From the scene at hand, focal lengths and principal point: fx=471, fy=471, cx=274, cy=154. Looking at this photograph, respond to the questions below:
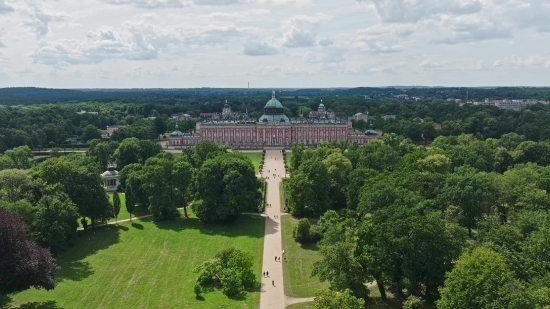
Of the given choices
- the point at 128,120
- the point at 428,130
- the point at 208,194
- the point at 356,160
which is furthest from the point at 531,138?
the point at 128,120

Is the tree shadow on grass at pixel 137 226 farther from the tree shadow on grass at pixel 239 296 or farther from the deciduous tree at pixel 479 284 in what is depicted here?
the deciduous tree at pixel 479 284

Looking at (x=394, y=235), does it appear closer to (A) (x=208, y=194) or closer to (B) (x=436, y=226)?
(B) (x=436, y=226)

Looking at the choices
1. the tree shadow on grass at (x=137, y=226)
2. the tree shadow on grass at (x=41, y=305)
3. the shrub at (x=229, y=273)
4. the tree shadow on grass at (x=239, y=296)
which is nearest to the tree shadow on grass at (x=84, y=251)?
the tree shadow on grass at (x=137, y=226)

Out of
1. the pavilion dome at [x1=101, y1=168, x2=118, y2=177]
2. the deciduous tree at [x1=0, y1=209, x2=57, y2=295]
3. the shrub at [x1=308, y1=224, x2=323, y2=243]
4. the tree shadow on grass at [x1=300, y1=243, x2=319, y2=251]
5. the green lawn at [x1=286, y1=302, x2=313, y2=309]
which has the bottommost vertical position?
the tree shadow on grass at [x1=300, y1=243, x2=319, y2=251]

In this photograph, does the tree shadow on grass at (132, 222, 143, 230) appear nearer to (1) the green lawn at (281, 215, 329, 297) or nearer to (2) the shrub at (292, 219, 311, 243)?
(1) the green lawn at (281, 215, 329, 297)

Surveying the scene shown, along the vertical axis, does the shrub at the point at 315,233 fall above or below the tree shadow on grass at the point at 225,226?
above

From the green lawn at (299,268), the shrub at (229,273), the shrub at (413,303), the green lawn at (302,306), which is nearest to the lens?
the shrub at (413,303)

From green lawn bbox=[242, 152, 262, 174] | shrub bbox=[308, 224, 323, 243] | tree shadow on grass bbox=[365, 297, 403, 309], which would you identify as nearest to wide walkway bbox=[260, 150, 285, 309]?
shrub bbox=[308, 224, 323, 243]
